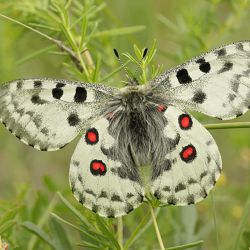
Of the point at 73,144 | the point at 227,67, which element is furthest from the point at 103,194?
the point at 73,144

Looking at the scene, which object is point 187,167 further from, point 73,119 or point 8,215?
point 8,215

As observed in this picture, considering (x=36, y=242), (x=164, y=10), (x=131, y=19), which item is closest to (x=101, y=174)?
(x=36, y=242)

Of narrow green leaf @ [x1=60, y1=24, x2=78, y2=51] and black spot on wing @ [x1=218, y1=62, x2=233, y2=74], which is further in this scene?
narrow green leaf @ [x1=60, y1=24, x2=78, y2=51]

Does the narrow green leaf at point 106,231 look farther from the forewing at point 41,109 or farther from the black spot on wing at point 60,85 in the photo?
the black spot on wing at point 60,85

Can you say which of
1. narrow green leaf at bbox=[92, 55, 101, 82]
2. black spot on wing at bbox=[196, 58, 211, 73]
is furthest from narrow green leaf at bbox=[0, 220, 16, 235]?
black spot on wing at bbox=[196, 58, 211, 73]

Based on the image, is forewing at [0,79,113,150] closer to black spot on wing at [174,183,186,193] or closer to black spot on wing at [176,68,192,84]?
black spot on wing at [176,68,192,84]

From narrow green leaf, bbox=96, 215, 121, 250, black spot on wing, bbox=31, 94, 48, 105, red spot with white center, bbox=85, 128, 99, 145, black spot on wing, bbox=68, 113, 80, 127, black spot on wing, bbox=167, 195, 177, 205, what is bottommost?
narrow green leaf, bbox=96, 215, 121, 250

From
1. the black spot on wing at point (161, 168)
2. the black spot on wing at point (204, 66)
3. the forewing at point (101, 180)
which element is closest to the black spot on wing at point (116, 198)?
the forewing at point (101, 180)
